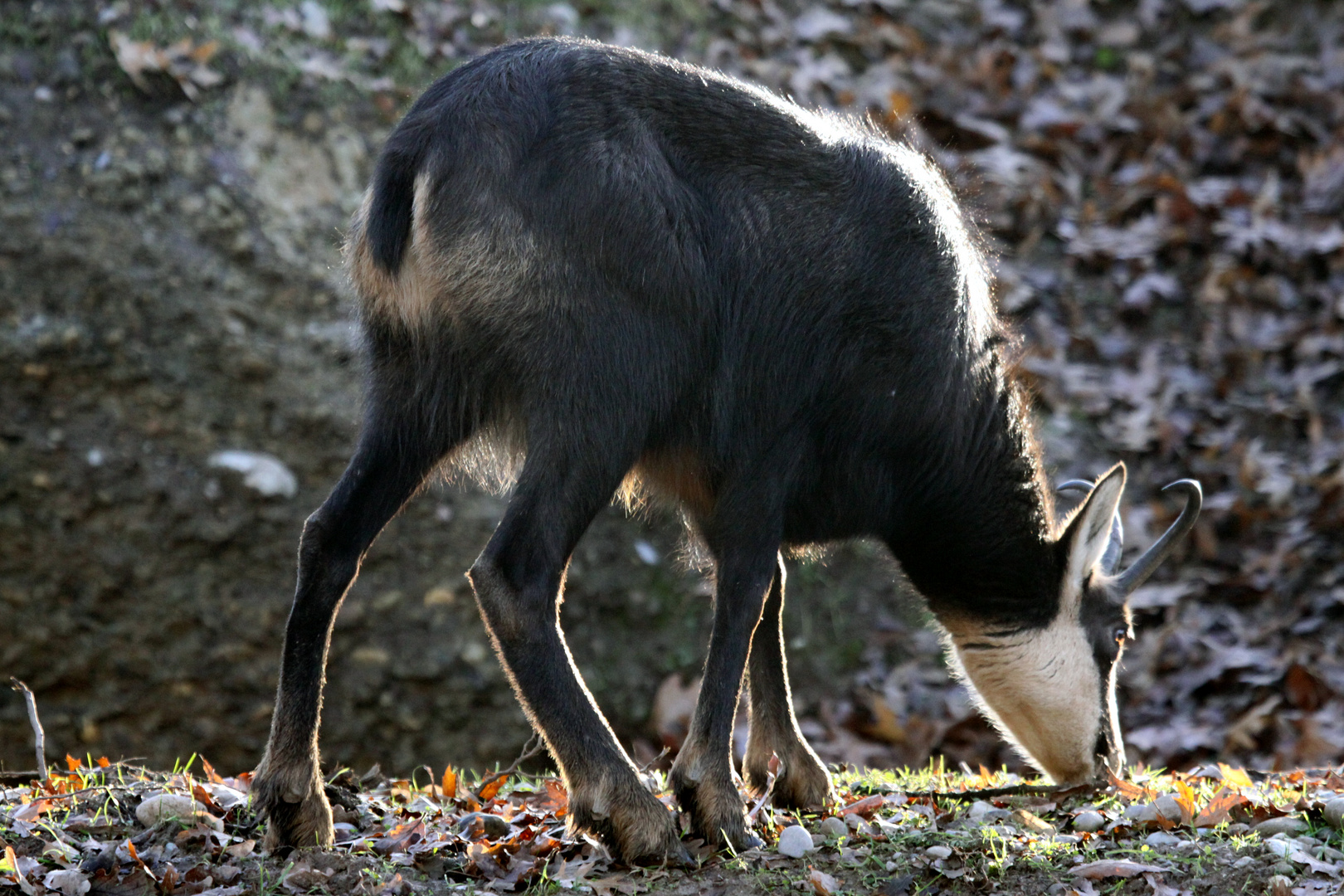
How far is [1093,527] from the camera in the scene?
4055 millimetres

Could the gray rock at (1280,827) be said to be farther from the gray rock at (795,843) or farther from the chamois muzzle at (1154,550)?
the gray rock at (795,843)

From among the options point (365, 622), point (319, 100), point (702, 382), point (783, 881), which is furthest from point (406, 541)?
point (783, 881)

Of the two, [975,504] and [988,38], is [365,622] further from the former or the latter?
[988,38]

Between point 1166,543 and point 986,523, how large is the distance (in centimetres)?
62

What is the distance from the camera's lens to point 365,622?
598 centimetres

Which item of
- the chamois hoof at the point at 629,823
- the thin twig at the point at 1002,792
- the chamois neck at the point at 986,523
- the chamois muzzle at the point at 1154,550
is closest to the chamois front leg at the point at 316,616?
the chamois hoof at the point at 629,823

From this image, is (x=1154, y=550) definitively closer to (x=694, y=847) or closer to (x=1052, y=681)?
(x=1052, y=681)

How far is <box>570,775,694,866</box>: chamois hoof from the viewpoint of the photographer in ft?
10.2

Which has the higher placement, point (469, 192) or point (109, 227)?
point (469, 192)

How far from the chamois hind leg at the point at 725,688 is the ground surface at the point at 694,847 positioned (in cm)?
14

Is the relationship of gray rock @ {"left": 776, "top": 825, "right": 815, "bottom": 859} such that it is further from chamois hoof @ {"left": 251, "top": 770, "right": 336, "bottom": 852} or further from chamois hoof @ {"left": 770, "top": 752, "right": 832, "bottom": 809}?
chamois hoof @ {"left": 251, "top": 770, "right": 336, "bottom": 852}

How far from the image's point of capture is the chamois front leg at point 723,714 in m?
3.33

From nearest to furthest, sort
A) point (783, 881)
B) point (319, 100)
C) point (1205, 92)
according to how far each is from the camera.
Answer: point (783, 881) → point (319, 100) → point (1205, 92)

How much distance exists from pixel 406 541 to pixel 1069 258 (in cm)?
447
